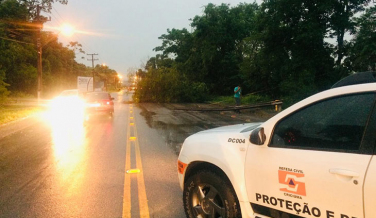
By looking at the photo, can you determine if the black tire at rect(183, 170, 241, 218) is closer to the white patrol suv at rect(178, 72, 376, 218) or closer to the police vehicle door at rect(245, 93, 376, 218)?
the white patrol suv at rect(178, 72, 376, 218)

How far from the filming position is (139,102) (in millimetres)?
38188

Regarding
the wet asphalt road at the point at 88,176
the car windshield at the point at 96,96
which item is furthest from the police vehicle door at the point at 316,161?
the car windshield at the point at 96,96

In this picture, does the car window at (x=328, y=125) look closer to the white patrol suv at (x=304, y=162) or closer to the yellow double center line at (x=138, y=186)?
the white patrol suv at (x=304, y=162)

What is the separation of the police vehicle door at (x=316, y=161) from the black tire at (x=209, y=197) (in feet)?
0.92

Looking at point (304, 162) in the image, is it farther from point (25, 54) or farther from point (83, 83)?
point (25, 54)

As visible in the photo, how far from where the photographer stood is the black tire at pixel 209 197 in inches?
140

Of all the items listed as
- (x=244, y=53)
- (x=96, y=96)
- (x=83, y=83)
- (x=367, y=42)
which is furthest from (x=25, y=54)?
(x=367, y=42)

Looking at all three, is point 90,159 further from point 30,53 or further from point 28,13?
point 28,13

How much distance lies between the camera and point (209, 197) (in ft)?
12.6

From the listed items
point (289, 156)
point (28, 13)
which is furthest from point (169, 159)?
point (28, 13)

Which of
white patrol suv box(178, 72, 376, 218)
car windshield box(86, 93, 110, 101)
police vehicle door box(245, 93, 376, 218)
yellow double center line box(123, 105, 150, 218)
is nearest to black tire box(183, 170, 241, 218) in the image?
white patrol suv box(178, 72, 376, 218)

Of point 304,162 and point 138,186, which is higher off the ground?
point 304,162

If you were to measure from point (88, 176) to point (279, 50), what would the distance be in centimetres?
2409

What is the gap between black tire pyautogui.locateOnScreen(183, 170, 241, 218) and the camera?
140 inches
